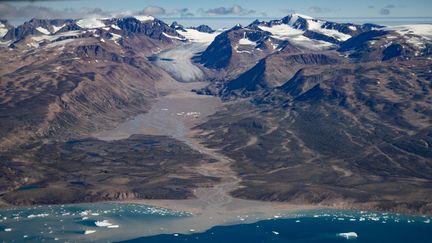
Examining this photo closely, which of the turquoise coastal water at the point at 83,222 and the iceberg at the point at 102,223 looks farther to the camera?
the iceberg at the point at 102,223

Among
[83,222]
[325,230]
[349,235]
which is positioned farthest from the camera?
[83,222]

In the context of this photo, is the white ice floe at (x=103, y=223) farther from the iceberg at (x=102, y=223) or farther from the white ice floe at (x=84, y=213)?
the white ice floe at (x=84, y=213)

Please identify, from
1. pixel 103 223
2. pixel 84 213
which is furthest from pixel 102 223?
pixel 84 213

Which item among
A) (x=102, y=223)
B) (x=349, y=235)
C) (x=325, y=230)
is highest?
(x=349, y=235)

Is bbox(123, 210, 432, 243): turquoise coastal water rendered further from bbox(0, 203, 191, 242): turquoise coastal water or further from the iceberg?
the iceberg

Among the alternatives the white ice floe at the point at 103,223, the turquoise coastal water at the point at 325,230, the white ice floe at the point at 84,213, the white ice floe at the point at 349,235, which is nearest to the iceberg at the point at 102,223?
the white ice floe at the point at 103,223

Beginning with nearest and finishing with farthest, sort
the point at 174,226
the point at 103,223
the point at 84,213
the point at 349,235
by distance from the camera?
the point at 349,235 → the point at 174,226 → the point at 103,223 → the point at 84,213

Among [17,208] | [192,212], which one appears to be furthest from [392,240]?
[17,208]

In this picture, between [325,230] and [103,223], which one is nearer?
[325,230]

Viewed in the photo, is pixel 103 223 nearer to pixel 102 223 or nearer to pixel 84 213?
pixel 102 223
